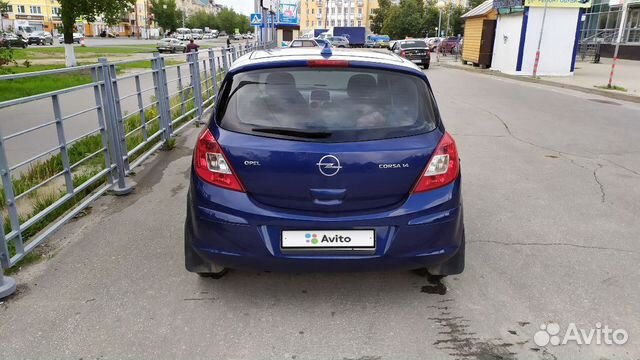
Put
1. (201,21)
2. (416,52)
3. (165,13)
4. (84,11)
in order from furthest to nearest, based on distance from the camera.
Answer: (201,21)
(165,13)
(416,52)
(84,11)

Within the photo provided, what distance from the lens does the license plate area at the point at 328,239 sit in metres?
3.16

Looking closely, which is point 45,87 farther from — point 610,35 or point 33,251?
point 610,35

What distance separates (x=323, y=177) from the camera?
10.3 ft

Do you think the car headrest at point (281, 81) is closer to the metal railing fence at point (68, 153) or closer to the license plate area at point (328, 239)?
the license plate area at point (328, 239)

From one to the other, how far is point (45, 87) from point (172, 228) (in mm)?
13289

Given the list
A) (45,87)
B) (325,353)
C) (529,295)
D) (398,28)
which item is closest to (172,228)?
(325,353)

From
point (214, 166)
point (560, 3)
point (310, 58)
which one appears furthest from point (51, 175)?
point (560, 3)

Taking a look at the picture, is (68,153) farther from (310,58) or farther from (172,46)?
(172,46)

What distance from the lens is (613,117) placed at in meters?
12.5

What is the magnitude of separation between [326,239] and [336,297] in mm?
628

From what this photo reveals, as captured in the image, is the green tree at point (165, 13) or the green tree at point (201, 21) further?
the green tree at point (201, 21)

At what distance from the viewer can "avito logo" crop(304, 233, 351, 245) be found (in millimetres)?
3164

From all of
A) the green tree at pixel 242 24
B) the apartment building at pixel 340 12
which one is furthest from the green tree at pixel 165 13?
the green tree at pixel 242 24
